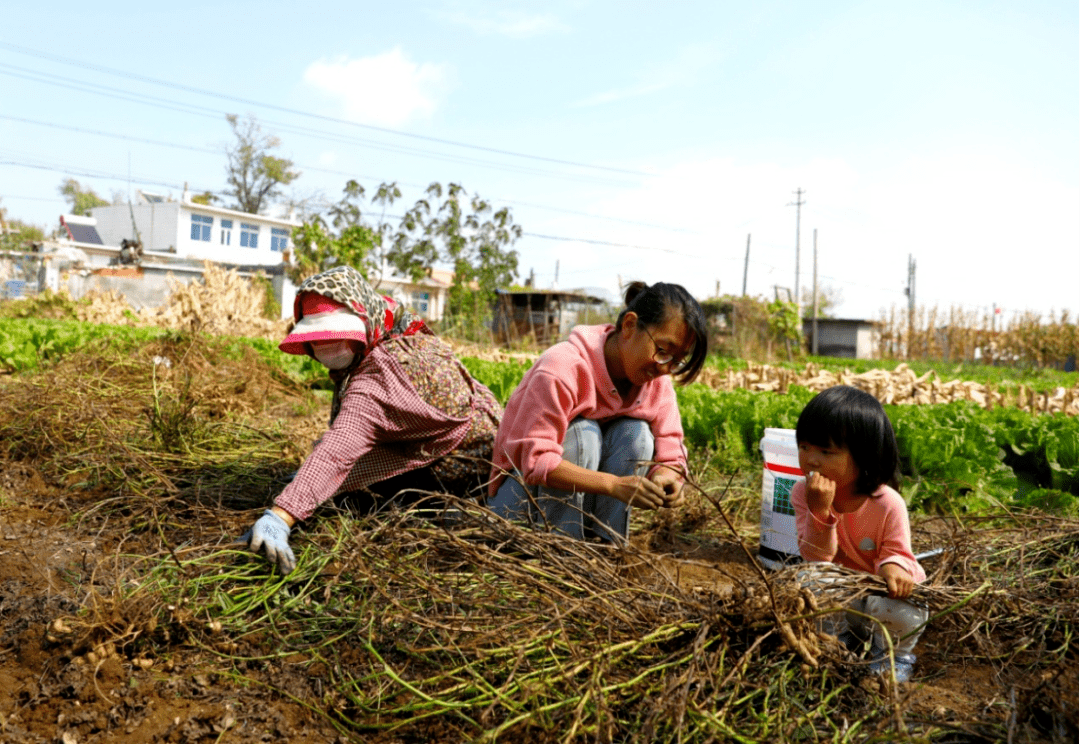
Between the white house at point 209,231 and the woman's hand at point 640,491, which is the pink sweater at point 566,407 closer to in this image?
the woman's hand at point 640,491

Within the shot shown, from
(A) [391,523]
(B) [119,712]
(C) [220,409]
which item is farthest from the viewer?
(C) [220,409]

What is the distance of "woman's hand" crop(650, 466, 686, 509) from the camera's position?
2.55m

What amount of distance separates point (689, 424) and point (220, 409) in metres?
2.72

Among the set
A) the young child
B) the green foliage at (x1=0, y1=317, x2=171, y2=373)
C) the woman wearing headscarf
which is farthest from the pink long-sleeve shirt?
the green foliage at (x1=0, y1=317, x2=171, y2=373)

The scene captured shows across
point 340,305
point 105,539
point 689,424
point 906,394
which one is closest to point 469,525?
point 340,305

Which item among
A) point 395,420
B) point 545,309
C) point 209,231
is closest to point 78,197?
point 209,231

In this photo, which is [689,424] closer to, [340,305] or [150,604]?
[340,305]

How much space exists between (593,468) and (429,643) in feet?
3.27

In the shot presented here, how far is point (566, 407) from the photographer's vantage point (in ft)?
8.91

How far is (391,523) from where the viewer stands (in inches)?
95.9

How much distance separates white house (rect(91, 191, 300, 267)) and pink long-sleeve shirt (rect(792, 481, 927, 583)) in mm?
44654

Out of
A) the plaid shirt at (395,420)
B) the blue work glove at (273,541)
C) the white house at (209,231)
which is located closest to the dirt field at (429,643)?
the blue work glove at (273,541)

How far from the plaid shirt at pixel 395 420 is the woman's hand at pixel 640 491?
691mm

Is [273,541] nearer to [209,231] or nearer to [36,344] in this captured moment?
[36,344]
